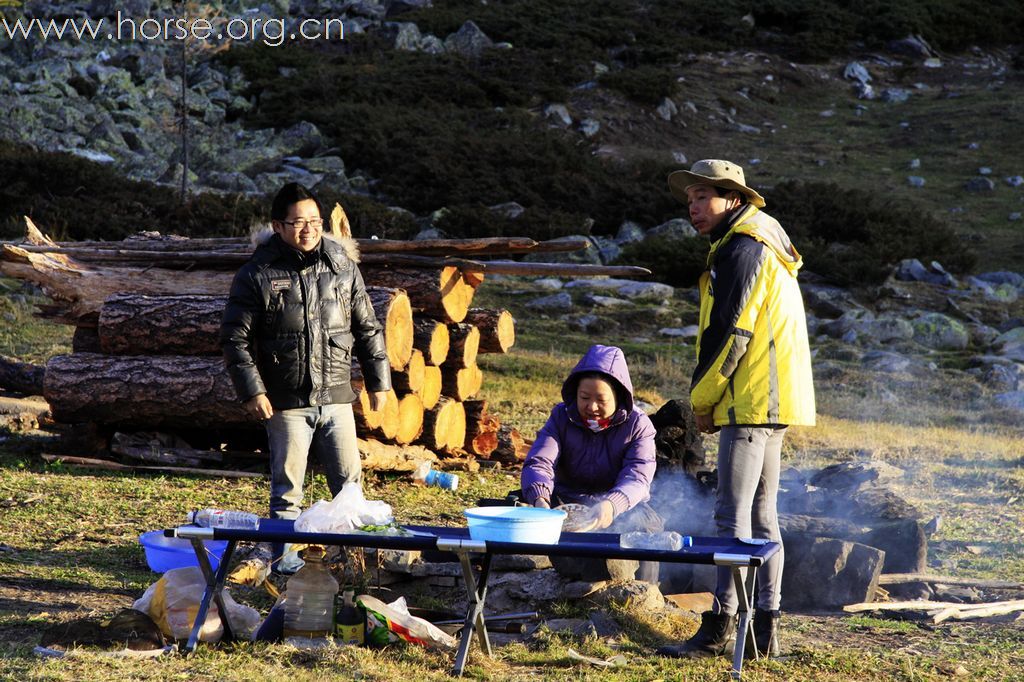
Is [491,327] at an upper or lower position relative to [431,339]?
upper

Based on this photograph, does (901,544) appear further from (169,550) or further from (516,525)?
(169,550)

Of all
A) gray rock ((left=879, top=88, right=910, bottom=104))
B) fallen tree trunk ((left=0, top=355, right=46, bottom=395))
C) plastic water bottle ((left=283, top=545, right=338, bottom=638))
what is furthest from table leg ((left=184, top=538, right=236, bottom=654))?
gray rock ((left=879, top=88, right=910, bottom=104))

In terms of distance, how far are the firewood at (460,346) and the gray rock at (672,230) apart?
36.3ft

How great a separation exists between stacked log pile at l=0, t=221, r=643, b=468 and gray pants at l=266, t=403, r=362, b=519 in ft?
8.28

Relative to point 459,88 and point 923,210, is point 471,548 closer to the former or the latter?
point 923,210

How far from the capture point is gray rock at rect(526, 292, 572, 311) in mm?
16509

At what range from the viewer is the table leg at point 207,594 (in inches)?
175

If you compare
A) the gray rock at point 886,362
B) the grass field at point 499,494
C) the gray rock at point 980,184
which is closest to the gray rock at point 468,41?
the gray rock at point 980,184

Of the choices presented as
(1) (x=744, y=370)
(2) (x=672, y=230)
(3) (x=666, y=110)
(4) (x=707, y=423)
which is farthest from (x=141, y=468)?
(3) (x=666, y=110)

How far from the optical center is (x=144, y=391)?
8453 millimetres

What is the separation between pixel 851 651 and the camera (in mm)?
4871

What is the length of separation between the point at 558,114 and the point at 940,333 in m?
14.0

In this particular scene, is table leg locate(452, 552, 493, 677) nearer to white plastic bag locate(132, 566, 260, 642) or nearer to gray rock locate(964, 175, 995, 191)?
white plastic bag locate(132, 566, 260, 642)

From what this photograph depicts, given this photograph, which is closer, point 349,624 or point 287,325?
point 349,624
